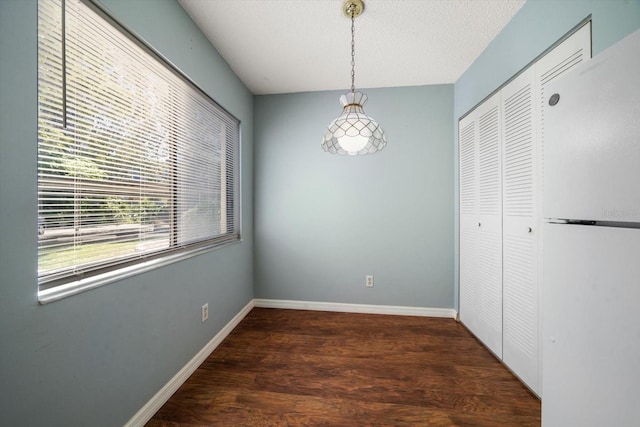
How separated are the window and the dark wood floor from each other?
97cm

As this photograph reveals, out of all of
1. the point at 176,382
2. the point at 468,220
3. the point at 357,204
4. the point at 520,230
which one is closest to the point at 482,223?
the point at 468,220

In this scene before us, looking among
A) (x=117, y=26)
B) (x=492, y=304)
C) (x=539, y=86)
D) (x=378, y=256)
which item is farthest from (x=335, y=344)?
(x=117, y=26)

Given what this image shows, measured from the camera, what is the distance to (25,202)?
2.89 ft

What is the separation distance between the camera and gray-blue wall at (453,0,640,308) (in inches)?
43.1

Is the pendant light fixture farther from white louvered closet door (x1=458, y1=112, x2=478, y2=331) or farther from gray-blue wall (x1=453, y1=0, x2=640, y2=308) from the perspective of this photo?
white louvered closet door (x1=458, y1=112, x2=478, y2=331)

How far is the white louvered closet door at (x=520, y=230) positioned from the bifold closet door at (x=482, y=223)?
0.09 metres

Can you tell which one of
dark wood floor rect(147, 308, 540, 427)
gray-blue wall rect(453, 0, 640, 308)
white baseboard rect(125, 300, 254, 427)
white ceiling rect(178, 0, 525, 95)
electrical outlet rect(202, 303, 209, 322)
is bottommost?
dark wood floor rect(147, 308, 540, 427)

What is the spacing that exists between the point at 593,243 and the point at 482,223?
1.58 metres

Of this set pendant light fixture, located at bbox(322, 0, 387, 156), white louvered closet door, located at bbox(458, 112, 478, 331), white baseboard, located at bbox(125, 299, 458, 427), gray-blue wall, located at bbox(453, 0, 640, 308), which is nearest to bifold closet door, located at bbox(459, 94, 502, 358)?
white louvered closet door, located at bbox(458, 112, 478, 331)

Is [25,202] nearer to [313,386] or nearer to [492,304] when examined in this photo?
[313,386]

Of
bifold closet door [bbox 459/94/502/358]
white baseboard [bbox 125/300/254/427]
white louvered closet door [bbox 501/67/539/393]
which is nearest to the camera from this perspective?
white baseboard [bbox 125/300/254/427]

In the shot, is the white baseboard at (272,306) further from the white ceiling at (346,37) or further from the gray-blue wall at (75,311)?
the white ceiling at (346,37)

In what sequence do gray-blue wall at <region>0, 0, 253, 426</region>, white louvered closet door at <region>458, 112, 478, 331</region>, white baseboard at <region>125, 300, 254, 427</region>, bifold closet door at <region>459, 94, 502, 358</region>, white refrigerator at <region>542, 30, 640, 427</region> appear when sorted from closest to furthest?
white refrigerator at <region>542, 30, 640, 427</region> < gray-blue wall at <region>0, 0, 253, 426</region> < white baseboard at <region>125, 300, 254, 427</region> < bifold closet door at <region>459, 94, 502, 358</region> < white louvered closet door at <region>458, 112, 478, 331</region>

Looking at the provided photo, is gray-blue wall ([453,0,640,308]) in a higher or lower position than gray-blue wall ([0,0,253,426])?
higher
